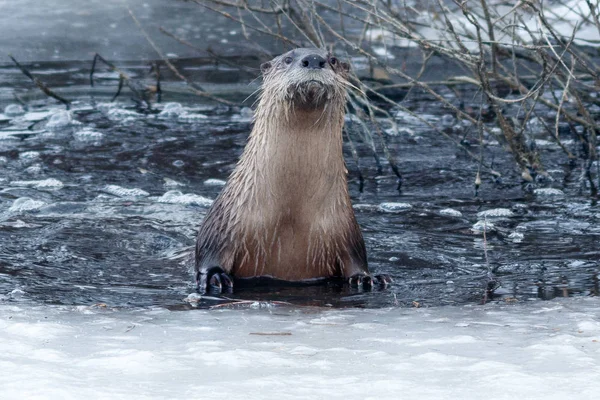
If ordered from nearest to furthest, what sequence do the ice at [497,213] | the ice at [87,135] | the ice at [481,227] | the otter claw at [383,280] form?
the otter claw at [383,280] < the ice at [481,227] < the ice at [497,213] < the ice at [87,135]

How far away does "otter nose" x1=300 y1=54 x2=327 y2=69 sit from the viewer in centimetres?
330

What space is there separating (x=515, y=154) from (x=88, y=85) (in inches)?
133

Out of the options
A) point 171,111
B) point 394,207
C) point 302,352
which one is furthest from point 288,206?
point 171,111

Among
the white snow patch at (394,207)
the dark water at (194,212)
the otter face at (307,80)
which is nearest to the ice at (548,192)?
the dark water at (194,212)

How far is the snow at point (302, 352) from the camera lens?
2.19 m

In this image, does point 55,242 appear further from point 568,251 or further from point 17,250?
point 568,251

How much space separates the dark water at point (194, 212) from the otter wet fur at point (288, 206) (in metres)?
0.10

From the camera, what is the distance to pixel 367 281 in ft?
11.7

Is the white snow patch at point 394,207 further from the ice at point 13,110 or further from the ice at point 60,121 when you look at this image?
the ice at point 13,110

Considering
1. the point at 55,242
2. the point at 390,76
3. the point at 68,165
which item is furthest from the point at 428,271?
the point at 390,76

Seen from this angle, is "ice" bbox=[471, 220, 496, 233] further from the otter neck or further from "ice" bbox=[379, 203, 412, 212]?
the otter neck

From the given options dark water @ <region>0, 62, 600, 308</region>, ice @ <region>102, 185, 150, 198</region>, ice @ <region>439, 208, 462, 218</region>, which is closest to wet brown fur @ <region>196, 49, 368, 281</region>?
dark water @ <region>0, 62, 600, 308</region>

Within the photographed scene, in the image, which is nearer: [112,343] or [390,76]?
[112,343]

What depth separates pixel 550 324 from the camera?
112 inches
